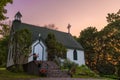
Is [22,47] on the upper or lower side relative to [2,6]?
lower

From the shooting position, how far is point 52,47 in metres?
31.3

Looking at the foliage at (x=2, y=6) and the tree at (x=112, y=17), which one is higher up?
the tree at (x=112, y=17)

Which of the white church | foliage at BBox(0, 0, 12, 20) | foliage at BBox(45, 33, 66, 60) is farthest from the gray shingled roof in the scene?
foliage at BBox(0, 0, 12, 20)

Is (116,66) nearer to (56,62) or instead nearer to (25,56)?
(56,62)

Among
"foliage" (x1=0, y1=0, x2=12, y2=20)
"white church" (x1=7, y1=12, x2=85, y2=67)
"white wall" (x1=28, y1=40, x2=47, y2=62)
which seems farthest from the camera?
"white church" (x1=7, y1=12, x2=85, y2=67)

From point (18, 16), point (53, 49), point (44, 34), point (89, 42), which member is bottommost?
point (53, 49)

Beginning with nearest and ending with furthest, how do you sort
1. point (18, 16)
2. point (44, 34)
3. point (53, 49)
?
point (53, 49) → point (18, 16) → point (44, 34)

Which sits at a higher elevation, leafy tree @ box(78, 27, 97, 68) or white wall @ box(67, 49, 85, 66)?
leafy tree @ box(78, 27, 97, 68)

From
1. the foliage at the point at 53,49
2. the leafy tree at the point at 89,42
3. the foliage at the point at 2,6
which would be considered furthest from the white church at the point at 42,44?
the foliage at the point at 2,6

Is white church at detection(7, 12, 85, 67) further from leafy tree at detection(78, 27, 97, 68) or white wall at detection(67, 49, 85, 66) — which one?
leafy tree at detection(78, 27, 97, 68)

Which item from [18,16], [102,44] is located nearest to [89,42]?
[102,44]

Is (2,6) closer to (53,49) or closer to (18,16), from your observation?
(53,49)

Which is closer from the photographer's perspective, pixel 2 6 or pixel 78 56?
pixel 2 6

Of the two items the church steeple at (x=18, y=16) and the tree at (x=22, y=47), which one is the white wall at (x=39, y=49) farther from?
the church steeple at (x=18, y=16)
